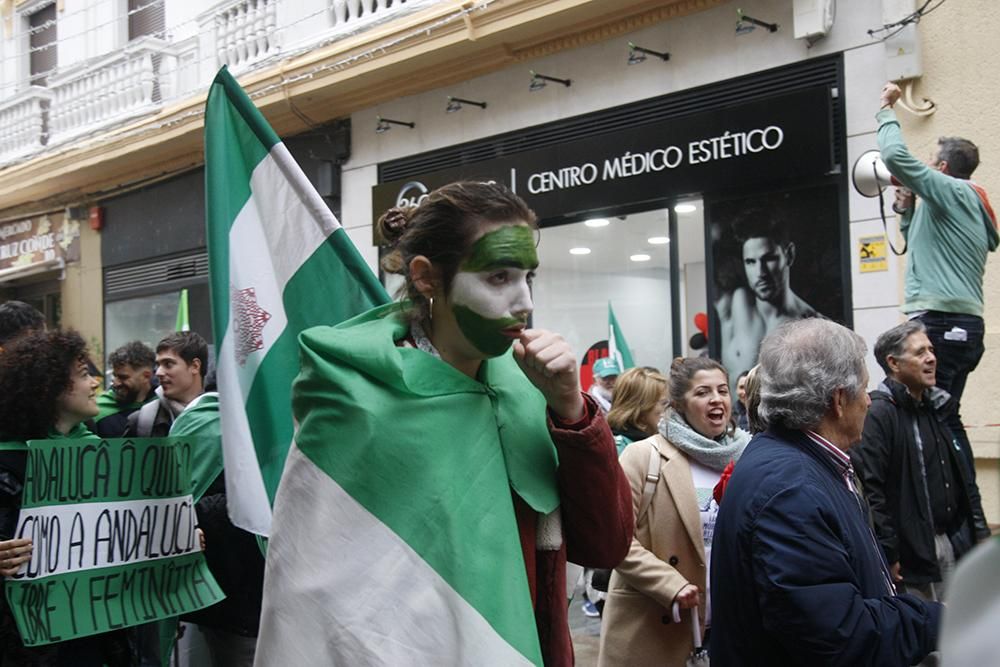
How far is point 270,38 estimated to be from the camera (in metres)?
13.3

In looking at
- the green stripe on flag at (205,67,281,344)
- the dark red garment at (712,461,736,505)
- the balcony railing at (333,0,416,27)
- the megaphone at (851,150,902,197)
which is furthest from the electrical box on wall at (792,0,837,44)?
the green stripe on flag at (205,67,281,344)

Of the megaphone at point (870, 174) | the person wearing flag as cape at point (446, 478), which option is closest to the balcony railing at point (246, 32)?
the megaphone at point (870, 174)

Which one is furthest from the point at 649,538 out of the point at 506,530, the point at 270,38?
the point at 270,38

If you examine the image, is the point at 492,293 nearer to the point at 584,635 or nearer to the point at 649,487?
the point at 649,487

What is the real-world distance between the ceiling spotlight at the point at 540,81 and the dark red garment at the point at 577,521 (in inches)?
337

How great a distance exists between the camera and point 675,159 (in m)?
9.67

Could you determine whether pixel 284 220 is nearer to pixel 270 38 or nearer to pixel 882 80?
pixel 882 80

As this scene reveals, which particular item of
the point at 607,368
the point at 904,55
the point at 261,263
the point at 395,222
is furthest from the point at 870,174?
the point at 395,222

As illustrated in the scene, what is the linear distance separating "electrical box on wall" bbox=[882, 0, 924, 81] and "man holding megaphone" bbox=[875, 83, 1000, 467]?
108 inches

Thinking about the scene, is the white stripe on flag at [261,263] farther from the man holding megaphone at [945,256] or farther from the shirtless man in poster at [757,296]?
the shirtless man in poster at [757,296]

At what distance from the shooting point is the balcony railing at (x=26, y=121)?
1692 cm

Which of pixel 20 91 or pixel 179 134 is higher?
pixel 20 91

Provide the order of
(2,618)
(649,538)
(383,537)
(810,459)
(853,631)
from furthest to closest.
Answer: (649,538) → (2,618) → (810,459) → (853,631) → (383,537)

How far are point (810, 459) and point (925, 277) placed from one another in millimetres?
3128
